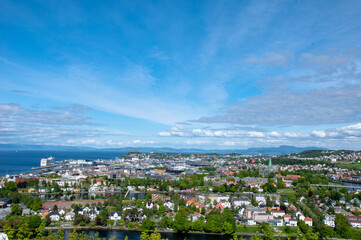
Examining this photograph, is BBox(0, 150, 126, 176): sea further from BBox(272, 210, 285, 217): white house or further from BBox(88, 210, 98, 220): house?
BBox(272, 210, 285, 217): white house

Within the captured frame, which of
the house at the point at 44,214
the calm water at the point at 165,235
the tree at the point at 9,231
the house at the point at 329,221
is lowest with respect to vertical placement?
the calm water at the point at 165,235

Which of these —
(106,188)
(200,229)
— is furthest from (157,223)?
(106,188)

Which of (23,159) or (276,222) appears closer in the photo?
(276,222)

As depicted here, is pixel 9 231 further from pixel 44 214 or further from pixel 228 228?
pixel 228 228

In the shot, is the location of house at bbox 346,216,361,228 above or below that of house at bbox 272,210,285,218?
below

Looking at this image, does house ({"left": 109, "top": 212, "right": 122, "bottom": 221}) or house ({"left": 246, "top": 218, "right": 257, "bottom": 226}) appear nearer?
house ({"left": 109, "top": 212, "right": 122, "bottom": 221})

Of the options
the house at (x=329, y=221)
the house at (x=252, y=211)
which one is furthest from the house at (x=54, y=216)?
the house at (x=329, y=221)

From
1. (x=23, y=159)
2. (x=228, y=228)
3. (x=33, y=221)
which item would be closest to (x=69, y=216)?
(x=33, y=221)

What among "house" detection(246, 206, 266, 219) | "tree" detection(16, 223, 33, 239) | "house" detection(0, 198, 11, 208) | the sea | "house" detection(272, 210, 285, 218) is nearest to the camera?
"tree" detection(16, 223, 33, 239)

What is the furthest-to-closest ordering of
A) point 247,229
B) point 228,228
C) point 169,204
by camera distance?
point 169,204 < point 247,229 < point 228,228

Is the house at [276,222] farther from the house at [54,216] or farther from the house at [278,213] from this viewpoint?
the house at [54,216]

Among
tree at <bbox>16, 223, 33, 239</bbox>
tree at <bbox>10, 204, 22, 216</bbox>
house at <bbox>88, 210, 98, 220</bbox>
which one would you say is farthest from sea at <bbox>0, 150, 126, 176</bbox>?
tree at <bbox>16, 223, 33, 239</bbox>

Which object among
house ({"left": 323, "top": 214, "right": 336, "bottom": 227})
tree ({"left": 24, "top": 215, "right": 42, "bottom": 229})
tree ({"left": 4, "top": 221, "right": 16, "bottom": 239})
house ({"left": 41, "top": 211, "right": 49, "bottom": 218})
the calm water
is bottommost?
the calm water
